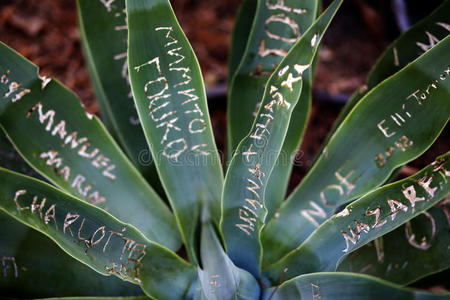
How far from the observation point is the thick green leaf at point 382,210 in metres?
0.62

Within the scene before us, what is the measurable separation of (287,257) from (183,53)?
385 mm

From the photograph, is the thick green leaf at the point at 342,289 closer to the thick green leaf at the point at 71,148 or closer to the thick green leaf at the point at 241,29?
the thick green leaf at the point at 71,148

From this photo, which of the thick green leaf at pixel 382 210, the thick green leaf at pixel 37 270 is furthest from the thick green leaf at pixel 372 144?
the thick green leaf at pixel 37 270

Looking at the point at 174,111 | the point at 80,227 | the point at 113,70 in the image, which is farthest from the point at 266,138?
the point at 113,70

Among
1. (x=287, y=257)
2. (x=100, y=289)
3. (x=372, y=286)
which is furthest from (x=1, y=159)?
(x=372, y=286)

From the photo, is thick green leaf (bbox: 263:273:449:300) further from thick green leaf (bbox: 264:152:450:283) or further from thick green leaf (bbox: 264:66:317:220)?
thick green leaf (bbox: 264:66:317:220)

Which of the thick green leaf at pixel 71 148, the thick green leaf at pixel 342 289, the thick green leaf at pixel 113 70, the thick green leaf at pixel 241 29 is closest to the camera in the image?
the thick green leaf at pixel 342 289

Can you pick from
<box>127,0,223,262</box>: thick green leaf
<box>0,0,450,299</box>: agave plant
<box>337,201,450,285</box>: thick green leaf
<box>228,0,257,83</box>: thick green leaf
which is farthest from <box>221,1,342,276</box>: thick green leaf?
<box>228,0,257,83</box>: thick green leaf

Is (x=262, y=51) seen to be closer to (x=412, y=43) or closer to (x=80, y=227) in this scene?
(x=412, y=43)

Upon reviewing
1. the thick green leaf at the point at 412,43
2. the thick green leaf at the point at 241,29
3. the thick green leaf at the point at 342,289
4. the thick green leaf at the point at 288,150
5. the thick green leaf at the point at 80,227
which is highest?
the thick green leaf at the point at 241,29

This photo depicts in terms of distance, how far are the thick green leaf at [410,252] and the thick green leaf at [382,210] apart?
6.4 inches

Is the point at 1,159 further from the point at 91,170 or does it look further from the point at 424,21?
the point at 424,21

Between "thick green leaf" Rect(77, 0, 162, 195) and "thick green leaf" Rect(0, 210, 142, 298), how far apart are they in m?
0.23

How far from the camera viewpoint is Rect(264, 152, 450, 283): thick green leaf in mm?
625
